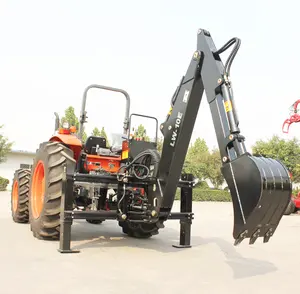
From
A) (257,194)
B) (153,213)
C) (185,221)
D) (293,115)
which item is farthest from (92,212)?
(293,115)

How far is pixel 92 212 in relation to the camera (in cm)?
545

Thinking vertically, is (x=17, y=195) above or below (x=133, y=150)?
below

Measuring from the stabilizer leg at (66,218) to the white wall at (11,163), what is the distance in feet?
94.3

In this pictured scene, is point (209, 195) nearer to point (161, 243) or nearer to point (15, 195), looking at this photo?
point (15, 195)

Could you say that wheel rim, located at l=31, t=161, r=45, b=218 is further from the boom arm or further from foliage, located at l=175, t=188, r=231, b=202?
foliage, located at l=175, t=188, r=231, b=202

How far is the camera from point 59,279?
3.87m

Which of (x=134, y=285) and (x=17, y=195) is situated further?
(x=17, y=195)

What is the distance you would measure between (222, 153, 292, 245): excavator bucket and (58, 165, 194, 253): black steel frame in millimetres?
1932

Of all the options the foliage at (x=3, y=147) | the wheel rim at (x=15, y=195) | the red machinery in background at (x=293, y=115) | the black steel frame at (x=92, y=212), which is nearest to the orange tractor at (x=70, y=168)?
the black steel frame at (x=92, y=212)

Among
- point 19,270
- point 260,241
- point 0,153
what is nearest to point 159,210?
point 19,270

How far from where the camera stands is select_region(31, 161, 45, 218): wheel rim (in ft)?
21.5

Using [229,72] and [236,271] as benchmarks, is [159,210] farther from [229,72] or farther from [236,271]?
[229,72]

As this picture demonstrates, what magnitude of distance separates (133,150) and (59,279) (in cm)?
287

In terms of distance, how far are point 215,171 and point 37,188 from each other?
2927 cm
